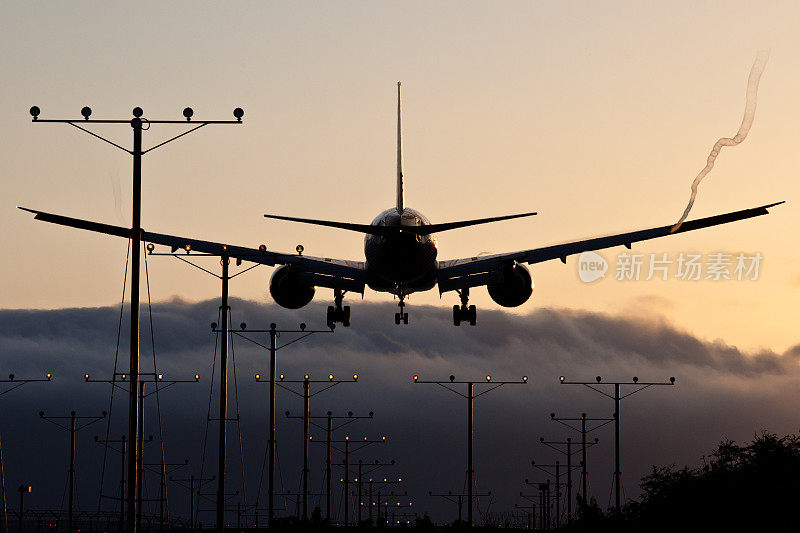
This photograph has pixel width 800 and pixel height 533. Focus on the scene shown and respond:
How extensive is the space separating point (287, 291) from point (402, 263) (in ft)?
25.5

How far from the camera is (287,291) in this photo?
219 feet

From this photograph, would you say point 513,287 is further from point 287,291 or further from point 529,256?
point 287,291

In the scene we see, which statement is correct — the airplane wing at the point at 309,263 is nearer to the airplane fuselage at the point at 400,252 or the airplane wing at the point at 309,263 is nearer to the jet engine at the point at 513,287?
the airplane fuselage at the point at 400,252

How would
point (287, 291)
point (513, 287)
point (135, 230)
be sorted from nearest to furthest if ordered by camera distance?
point (135, 230) → point (513, 287) → point (287, 291)

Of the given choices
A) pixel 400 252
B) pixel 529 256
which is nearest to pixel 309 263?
pixel 400 252

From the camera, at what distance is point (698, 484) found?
52938mm

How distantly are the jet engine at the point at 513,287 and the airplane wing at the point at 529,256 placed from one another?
Answer: 1.05 feet

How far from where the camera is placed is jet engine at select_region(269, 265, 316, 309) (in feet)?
218

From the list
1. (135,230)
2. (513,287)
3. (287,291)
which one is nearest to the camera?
(135,230)

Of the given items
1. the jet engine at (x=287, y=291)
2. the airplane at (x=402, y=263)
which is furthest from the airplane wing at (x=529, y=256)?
the jet engine at (x=287, y=291)

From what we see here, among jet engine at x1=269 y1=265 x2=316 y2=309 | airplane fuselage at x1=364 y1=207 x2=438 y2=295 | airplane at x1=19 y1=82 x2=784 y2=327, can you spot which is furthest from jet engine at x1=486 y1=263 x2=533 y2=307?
jet engine at x1=269 y1=265 x2=316 y2=309

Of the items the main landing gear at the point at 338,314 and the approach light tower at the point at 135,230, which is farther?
the main landing gear at the point at 338,314

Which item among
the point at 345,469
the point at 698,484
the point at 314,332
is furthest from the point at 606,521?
the point at 345,469

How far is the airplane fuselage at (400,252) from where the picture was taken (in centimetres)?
6056
